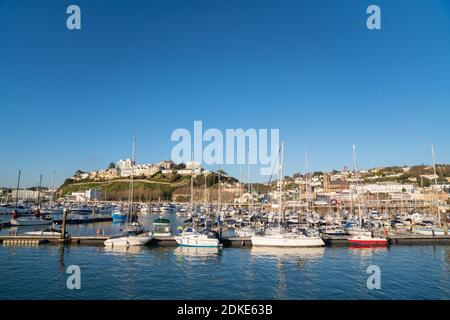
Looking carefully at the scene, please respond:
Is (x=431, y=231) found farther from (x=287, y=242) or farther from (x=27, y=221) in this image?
(x=27, y=221)

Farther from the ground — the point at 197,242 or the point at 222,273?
the point at 197,242

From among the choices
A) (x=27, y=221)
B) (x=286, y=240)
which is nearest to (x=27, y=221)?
(x=27, y=221)

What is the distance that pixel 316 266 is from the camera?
869 inches

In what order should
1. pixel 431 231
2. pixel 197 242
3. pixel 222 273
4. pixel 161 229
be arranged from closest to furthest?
1. pixel 222 273
2. pixel 197 242
3. pixel 431 231
4. pixel 161 229

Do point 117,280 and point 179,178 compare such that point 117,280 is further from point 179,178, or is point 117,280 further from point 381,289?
point 179,178

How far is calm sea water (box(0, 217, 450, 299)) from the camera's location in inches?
648

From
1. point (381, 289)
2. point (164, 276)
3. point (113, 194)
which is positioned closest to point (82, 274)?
point (164, 276)

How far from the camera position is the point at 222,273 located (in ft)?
66.5

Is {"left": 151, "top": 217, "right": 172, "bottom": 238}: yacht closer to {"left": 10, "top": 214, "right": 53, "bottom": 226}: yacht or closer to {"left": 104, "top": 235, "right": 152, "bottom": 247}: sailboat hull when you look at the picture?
{"left": 104, "top": 235, "right": 152, "bottom": 247}: sailboat hull

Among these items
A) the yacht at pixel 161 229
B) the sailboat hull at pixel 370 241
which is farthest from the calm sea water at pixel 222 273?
the yacht at pixel 161 229

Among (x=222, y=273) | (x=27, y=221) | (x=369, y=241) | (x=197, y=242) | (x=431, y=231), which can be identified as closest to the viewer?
(x=222, y=273)

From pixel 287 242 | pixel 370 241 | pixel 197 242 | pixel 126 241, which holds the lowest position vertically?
pixel 370 241

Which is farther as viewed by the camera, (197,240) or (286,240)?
(286,240)
